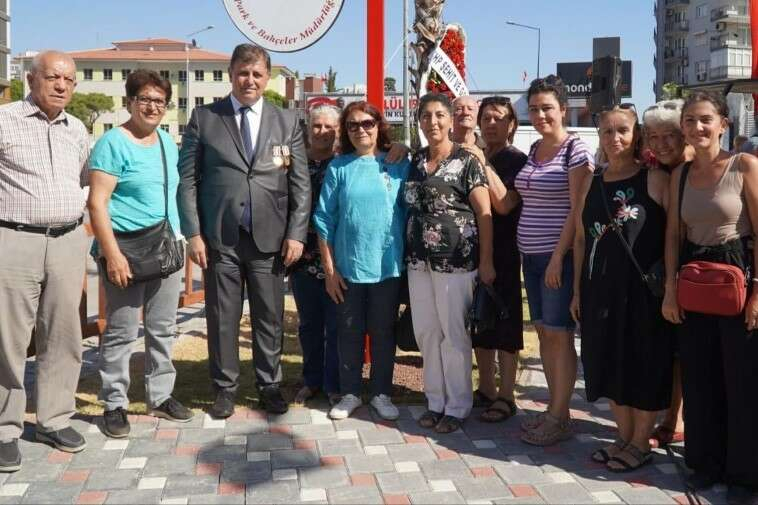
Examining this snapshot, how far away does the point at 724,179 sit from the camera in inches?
140

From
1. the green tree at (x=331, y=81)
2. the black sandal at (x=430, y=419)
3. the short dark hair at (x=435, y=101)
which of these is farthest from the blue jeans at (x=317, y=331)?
the green tree at (x=331, y=81)

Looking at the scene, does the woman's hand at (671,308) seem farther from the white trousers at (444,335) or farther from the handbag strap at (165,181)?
the handbag strap at (165,181)

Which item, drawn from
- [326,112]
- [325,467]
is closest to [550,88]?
[326,112]

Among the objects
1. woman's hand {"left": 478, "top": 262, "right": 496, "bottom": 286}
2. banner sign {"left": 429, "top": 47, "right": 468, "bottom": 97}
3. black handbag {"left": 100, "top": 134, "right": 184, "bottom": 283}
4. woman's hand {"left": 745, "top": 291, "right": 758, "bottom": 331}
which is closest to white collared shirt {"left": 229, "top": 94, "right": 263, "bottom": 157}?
black handbag {"left": 100, "top": 134, "right": 184, "bottom": 283}

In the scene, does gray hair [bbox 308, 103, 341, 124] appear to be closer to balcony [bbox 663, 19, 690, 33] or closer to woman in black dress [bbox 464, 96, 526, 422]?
woman in black dress [bbox 464, 96, 526, 422]

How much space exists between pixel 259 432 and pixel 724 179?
9.49 ft

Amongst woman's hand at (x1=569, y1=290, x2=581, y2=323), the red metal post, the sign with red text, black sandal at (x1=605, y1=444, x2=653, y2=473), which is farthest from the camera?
the red metal post

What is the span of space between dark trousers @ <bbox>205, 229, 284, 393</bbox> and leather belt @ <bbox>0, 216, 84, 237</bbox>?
87 centimetres

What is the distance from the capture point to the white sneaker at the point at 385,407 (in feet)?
15.9

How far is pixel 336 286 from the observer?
4832mm

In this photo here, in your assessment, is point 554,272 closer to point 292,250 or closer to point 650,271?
point 650,271

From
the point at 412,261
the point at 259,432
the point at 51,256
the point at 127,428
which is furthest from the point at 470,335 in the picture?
the point at 51,256

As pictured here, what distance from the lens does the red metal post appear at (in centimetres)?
565

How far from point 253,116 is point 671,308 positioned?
2647 millimetres
